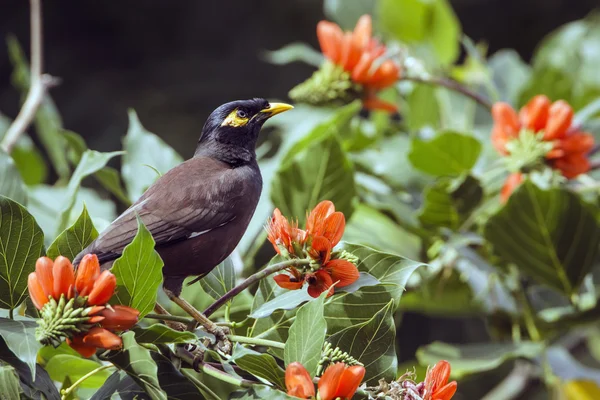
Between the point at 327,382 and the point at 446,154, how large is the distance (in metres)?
1.02

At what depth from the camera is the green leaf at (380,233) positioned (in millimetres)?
1670

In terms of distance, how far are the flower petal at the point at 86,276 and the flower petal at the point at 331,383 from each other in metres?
0.23

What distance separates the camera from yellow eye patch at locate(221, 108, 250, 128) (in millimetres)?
1081

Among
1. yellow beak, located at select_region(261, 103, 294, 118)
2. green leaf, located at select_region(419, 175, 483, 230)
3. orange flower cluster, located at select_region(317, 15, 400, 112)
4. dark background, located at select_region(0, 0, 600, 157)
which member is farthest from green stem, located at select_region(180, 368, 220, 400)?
dark background, located at select_region(0, 0, 600, 157)

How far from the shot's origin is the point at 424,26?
230 centimetres

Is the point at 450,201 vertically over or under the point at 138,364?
under

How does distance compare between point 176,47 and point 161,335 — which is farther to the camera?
point 176,47

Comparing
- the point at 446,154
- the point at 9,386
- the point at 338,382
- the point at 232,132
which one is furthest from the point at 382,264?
the point at 446,154

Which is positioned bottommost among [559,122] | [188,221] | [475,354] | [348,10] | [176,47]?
[475,354]

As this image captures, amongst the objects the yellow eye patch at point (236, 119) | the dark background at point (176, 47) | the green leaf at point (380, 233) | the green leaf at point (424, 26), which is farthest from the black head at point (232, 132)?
the dark background at point (176, 47)

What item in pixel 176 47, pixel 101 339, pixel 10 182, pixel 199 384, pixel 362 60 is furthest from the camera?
pixel 176 47

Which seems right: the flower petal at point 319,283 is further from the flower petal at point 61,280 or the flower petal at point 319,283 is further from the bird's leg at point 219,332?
the flower petal at point 61,280

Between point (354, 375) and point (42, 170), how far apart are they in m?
1.58

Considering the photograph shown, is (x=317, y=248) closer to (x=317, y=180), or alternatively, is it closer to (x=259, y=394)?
(x=259, y=394)
